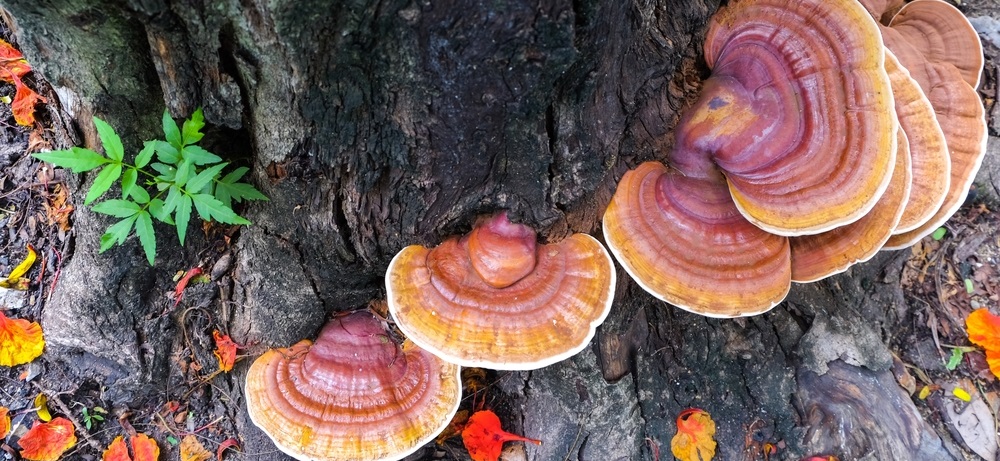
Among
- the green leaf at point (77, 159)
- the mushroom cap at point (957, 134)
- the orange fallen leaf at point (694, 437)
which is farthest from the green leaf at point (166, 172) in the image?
the mushroom cap at point (957, 134)

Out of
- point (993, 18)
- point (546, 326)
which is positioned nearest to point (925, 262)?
point (993, 18)

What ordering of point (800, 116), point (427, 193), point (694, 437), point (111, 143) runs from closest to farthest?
point (111, 143)
point (800, 116)
point (427, 193)
point (694, 437)

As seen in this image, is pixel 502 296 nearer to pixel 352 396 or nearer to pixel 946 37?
pixel 352 396

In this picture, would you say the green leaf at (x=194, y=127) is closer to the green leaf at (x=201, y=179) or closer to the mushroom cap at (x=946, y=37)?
the green leaf at (x=201, y=179)

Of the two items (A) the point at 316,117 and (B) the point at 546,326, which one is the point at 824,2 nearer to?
(B) the point at 546,326

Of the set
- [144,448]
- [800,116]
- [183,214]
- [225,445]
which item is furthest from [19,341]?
[800,116]

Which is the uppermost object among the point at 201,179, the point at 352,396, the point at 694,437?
the point at 201,179
